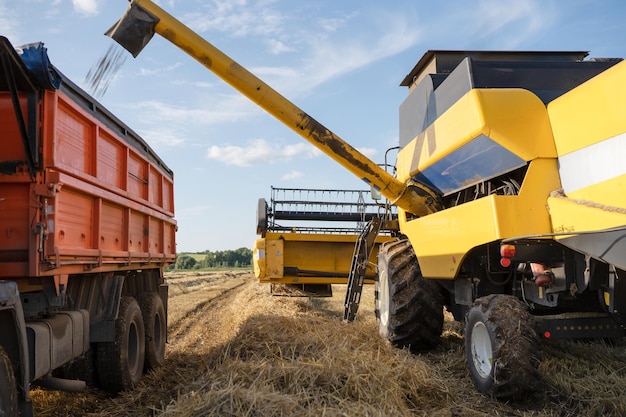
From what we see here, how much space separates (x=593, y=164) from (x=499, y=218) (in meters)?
0.75

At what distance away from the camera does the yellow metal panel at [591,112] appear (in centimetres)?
370

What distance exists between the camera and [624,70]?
364 centimetres

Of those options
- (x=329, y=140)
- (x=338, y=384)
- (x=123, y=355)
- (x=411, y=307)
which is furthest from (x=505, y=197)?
(x=123, y=355)

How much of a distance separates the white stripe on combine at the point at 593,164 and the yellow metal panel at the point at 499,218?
129 mm

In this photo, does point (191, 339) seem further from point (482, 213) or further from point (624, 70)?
point (624, 70)

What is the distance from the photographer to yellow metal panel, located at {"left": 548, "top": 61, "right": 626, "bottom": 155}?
3.70m

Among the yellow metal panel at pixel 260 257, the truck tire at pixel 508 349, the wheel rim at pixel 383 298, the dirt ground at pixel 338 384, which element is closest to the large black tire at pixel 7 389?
the dirt ground at pixel 338 384

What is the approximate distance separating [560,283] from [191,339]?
5.97 m

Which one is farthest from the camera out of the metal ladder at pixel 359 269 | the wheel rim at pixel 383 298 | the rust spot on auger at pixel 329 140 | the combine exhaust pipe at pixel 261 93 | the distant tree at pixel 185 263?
the distant tree at pixel 185 263

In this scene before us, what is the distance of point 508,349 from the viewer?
411cm

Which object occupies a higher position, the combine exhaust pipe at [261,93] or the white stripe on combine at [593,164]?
the combine exhaust pipe at [261,93]

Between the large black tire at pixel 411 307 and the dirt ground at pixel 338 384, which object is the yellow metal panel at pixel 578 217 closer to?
the dirt ground at pixel 338 384

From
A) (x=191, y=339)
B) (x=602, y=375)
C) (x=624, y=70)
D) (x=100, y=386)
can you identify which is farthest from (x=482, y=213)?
(x=191, y=339)

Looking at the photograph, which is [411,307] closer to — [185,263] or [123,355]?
[123,355]
